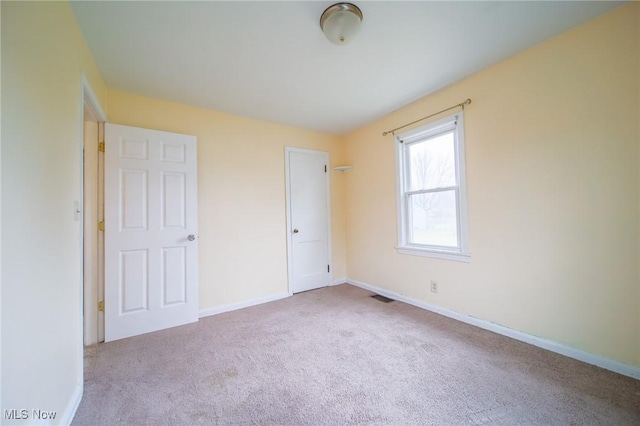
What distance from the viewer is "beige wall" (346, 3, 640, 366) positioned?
1672mm

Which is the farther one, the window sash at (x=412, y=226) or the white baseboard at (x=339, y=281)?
the white baseboard at (x=339, y=281)

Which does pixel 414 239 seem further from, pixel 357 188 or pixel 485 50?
pixel 485 50

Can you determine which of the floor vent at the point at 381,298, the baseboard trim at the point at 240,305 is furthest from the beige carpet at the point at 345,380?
the floor vent at the point at 381,298

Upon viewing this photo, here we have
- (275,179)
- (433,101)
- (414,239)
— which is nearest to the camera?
(433,101)

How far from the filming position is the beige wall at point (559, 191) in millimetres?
1672

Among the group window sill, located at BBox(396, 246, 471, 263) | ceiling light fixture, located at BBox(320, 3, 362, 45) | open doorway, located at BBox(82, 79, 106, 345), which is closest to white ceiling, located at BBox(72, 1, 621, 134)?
ceiling light fixture, located at BBox(320, 3, 362, 45)

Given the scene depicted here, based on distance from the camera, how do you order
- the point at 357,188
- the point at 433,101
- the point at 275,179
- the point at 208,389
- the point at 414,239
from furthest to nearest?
the point at 357,188, the point at 275,179, the point at 414,239, the point at 433,101, the point at 208,389

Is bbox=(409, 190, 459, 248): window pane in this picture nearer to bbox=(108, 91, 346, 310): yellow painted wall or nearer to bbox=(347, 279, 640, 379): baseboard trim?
bbox=(347, 279, 640, 379): baseboard trim

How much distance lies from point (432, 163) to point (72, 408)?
3534mm

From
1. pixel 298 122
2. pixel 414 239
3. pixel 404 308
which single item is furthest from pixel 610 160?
pixel 298 122

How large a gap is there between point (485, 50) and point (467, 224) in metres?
1.53

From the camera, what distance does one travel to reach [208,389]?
166 cm

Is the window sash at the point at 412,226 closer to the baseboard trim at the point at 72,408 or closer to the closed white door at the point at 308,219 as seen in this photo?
the closed white door at the point at 308,219

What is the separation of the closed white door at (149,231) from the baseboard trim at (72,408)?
0.90 m
